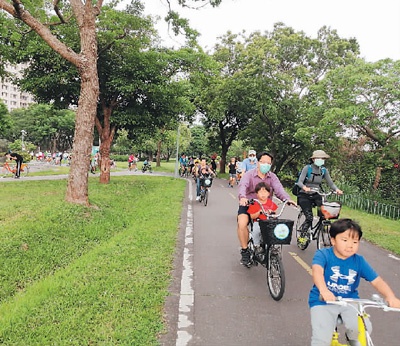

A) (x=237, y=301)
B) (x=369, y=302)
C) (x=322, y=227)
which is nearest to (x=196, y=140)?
(x=322, y=227)

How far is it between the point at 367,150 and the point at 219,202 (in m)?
10.5

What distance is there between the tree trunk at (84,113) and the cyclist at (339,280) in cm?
845

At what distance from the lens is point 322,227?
6715 mm

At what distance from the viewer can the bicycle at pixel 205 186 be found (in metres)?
12.9

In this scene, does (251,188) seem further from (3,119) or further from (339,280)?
(3,119)

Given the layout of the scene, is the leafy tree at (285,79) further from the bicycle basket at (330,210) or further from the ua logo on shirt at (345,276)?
the ua logo on shirt at (345,276)

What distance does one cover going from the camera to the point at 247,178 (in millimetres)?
5711

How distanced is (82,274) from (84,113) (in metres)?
5.97

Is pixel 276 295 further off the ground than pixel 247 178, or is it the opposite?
pixel 247 178

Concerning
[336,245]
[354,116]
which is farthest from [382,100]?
[336,245]

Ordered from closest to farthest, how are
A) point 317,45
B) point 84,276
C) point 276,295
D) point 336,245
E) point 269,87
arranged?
point 336,245 < point 276,295 < point 84,276 < point 269,87 < point 317,45

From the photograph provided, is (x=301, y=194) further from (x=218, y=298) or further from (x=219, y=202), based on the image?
(x=219, y=202)

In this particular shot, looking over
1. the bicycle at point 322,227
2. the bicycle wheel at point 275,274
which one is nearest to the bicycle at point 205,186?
the bicycle at point 322,227

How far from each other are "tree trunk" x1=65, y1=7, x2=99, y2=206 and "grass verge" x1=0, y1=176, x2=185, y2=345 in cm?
81
